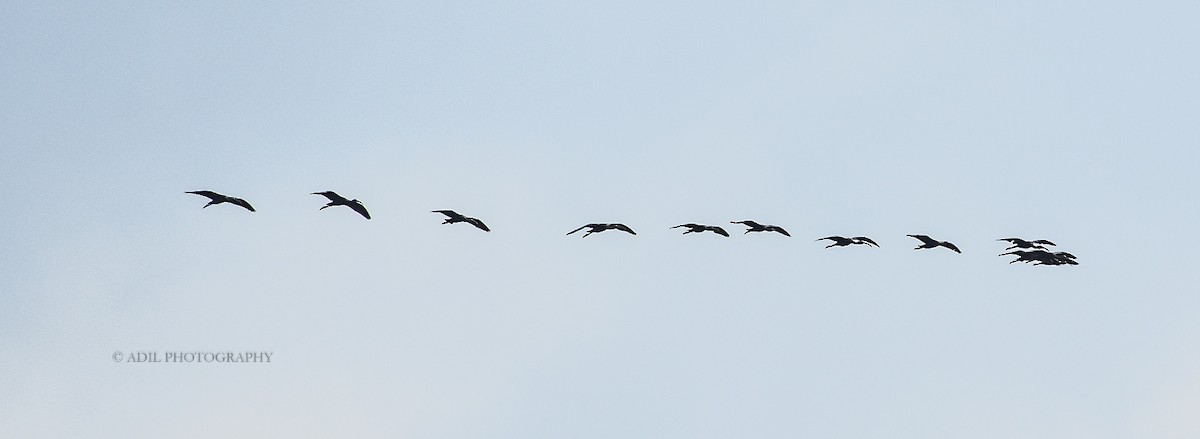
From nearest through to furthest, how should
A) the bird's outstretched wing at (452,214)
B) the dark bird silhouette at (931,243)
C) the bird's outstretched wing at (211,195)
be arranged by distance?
the bird's outstretched wing at (211,195)
the bird's outstretched wing at (452,214)
the dark bird silhouette at (931,243)

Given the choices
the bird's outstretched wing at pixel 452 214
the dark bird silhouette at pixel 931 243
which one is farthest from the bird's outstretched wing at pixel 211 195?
the dark bird silhouette at pixel 931 243

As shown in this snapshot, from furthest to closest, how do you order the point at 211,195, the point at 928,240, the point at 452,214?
the point at 928,240, the point at 452,214, the point at 211,195

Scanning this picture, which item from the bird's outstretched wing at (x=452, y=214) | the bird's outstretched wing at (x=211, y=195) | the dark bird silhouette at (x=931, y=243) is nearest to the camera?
the bird's outstretched wing at (x=211, y=195)

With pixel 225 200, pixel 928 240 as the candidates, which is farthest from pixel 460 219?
pixel 928 240

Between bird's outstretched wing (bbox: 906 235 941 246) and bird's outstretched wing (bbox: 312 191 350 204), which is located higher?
bird's outstretched wing (bbox: 312 191 350 204)

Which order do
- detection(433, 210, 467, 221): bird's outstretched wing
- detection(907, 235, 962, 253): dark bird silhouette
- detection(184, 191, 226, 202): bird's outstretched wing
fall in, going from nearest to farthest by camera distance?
detection(184, 191, 226, 202): bird's outstretched wing
detection(433, 210, 467, 221): bird's outstretched wing
detection(907, 235, 962, 253): dark bird silhouette

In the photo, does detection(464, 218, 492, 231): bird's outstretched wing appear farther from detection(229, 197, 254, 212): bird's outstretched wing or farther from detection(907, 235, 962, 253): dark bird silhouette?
detection(907, 235, 962, 253): dark bird silhouette

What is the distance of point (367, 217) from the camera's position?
123 metres

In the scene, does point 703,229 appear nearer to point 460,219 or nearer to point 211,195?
point 460,219

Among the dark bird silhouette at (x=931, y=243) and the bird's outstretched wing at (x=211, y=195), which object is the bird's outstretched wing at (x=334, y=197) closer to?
the bird's outstretched wing at (x=211, y=195)

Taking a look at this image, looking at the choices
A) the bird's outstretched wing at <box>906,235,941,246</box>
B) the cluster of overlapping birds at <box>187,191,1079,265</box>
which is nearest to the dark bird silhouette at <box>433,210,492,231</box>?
the cluster of overlapping birds at <box>187,191,1079,265</box>

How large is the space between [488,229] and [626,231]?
10919mm

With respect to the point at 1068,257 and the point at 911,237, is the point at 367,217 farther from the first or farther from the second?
the point at 1068,257

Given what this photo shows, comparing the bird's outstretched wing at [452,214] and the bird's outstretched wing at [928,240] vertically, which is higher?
the bird's outstretched wing at [452,214]
